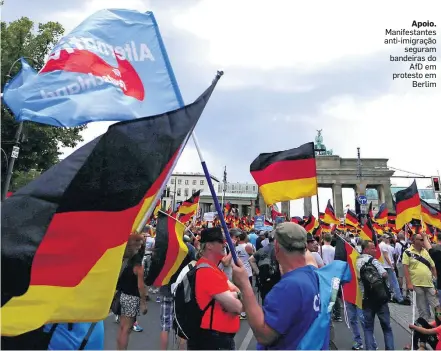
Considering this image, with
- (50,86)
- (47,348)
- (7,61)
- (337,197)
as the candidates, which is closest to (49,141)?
(7,61)

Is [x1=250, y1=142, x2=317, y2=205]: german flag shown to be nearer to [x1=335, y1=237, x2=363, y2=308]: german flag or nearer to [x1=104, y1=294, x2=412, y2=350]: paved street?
[x1=335, y1=237, x2=363, y2=308]: german flag

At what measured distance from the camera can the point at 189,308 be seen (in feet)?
10.1

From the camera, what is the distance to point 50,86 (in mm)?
3295

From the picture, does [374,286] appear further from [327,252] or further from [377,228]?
Result: [377,228]

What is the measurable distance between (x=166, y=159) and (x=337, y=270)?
161 cm

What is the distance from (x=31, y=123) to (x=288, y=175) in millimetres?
17314

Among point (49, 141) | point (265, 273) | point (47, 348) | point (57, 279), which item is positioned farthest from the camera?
point (49, 141)

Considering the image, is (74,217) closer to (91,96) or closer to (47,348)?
(47,348)

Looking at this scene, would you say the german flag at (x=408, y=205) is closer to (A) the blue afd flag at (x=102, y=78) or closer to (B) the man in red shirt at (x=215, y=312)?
(B) the man in red shirt at (x=215, y=312)

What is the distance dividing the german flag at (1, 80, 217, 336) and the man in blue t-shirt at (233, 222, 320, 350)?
0.79 m

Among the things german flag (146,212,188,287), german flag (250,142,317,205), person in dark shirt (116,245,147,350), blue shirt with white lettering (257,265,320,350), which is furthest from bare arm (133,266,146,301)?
blue shirt with white lettering (257,265,320,350)

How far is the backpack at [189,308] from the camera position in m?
3.01

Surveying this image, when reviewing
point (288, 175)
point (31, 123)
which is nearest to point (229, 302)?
point (288, 175)

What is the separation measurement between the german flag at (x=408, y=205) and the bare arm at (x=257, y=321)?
9.07m
